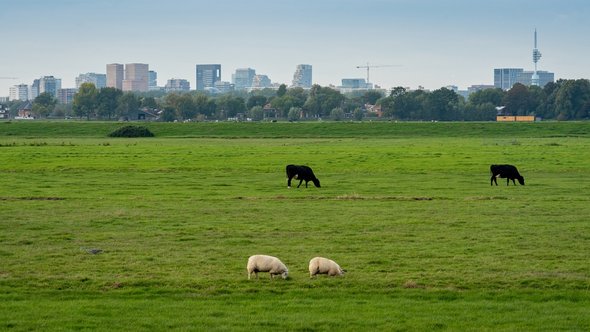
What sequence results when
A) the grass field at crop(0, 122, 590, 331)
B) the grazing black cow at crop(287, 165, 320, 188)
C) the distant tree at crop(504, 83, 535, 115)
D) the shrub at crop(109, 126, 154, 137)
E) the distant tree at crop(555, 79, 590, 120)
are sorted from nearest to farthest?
the grass field at crop(0, 122, 590, 331) → the grazing black cow at crop(287, 165, 320, 188) → the shrub at crop(109, 126, 154, 137) → the distant tree at crop(555, 79, 590, 120) → the distant tree at crop(504, 83, 535, 115)

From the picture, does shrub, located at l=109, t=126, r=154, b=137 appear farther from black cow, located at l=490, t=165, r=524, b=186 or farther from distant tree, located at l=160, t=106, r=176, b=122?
black cow, located at l=490, t=165, r=524, b=186

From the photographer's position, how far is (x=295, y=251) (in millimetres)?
22766

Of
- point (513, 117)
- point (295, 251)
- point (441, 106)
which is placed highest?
point (441, 106)

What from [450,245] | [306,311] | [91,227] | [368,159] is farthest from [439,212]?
[368,159]

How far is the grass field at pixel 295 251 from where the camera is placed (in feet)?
54.1

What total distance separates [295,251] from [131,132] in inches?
3891

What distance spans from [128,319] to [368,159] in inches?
1821

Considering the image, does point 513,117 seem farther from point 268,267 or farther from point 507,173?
point 268,267

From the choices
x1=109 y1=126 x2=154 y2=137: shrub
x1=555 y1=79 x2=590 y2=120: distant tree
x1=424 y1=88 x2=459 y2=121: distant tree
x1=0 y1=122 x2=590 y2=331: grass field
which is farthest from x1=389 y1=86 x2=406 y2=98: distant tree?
x1=0 y1=122 x2=590 y2=331: grass field

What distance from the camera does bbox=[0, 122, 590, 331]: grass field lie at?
16484 mm

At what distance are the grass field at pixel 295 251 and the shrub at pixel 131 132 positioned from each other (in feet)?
228

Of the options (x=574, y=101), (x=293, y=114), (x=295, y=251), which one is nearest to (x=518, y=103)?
(x=574, y=101)

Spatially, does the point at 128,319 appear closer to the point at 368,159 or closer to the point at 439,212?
the point at 439,212

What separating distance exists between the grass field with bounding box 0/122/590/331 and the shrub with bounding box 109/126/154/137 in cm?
6962
